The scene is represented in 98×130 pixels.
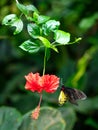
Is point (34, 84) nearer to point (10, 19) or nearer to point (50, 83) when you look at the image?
point (50, 83)

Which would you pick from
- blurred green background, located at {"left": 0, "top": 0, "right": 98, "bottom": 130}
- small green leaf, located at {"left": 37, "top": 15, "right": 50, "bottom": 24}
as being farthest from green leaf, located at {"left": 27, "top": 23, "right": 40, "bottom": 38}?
blurred green background, located at {"left": 0, "top": 0, "right": 98, "bottom": 130}

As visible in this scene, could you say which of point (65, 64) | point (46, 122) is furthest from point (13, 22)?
point (65, 64)

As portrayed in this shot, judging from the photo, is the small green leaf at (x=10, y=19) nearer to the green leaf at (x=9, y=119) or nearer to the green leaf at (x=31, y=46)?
the green leaf at (x=31, y=46)

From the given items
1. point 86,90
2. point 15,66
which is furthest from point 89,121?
point 15,66

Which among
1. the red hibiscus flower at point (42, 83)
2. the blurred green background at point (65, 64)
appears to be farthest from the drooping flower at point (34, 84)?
the blurred green background at point (65, 64)

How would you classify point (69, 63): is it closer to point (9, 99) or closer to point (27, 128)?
point (9, 99)

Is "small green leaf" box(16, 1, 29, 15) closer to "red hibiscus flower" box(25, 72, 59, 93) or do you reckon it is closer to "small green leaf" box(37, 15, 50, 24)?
"small green leaf" box(37, 15, 50, 24)

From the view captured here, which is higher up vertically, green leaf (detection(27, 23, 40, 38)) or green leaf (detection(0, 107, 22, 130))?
green leaf (detection(27, 23, 40, 38))
